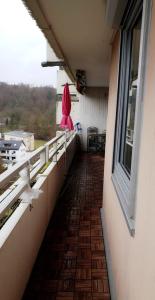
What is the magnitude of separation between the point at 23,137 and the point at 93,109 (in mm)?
5872

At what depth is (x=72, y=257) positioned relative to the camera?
211 centimetres

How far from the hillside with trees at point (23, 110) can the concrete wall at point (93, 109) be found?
206 inches


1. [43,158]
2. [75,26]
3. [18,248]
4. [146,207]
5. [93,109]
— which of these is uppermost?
[75,26]

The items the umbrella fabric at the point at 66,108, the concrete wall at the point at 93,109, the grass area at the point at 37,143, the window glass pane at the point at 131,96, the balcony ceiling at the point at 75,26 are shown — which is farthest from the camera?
the concrete wall at the point at 93,109

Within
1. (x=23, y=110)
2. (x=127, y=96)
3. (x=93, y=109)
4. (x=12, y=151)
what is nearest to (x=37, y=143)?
(x=23, y=110)

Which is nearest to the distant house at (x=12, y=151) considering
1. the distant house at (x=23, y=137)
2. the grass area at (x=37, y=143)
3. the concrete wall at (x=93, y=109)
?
the distant house at (x=23, y=137)

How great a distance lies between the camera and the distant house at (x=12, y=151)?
175 cm

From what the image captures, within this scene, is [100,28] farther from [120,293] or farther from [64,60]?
[120,293]

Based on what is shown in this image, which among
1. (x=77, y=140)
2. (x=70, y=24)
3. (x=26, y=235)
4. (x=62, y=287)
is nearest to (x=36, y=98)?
(x=70, y=24)

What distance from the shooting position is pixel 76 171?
515cm

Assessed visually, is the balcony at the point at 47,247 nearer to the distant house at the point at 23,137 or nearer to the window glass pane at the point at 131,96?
the distant house at the point at 23,137

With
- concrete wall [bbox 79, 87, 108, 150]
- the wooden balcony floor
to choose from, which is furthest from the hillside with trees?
concrete wall [bbox 79, 87, 108, 150]

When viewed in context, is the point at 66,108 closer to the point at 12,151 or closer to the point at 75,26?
the point at 75,26

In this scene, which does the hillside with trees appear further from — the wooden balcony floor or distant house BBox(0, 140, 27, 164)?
the wooden balcony floor
